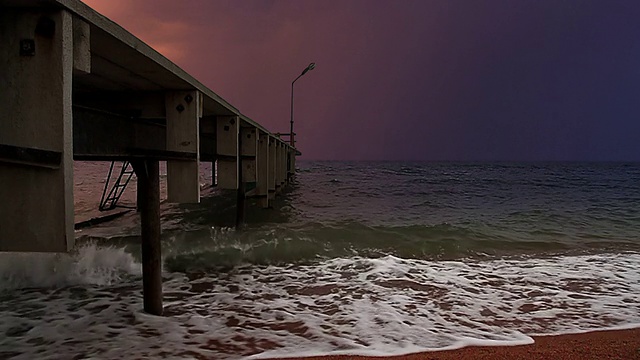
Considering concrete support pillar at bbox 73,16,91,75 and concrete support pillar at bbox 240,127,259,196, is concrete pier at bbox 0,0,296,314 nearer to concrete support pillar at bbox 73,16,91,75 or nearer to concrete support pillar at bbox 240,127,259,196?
concrete support pillar at bbox 73,16,91,75

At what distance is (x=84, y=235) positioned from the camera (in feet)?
32.4

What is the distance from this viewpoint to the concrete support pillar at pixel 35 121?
6.74 feet

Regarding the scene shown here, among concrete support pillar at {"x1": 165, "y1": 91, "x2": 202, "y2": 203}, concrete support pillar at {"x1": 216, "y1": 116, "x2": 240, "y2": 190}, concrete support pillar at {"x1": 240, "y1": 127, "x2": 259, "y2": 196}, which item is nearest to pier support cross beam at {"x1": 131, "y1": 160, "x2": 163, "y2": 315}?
concrete support pillar at {"x1": 165, "y1": 91, "x2": 202, "y2": 203}

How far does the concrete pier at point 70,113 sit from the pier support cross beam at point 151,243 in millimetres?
11

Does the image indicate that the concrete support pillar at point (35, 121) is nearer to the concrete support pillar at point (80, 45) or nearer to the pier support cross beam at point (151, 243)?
the concrete support pillar at point (80, 45)

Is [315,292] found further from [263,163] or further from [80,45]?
[263,163]

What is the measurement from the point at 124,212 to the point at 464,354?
12855 millimetres

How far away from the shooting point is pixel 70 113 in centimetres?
219

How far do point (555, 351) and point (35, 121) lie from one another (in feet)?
13.6


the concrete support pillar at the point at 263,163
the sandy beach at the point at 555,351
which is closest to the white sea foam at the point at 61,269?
the sandy beach at the point at 555,351

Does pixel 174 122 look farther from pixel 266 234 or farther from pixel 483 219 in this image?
pixel 483 219

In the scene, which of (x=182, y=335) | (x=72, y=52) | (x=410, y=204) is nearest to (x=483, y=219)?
(x=410, y=204)

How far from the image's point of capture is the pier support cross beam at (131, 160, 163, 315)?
4273mm

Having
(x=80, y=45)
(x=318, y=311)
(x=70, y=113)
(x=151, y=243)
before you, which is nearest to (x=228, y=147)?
(x=151, y=243)
